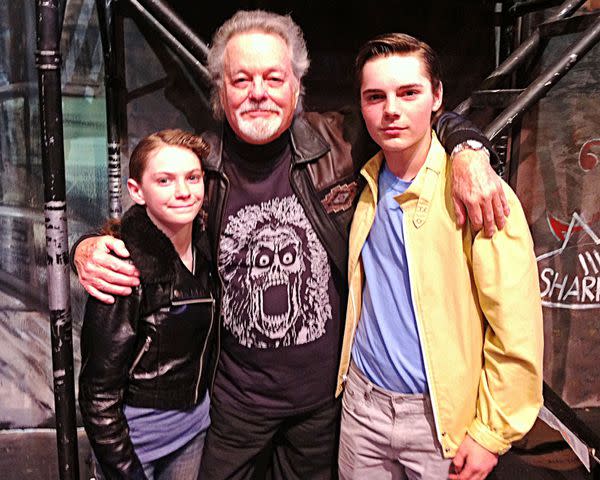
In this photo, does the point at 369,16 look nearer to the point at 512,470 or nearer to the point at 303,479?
the point at 303,479

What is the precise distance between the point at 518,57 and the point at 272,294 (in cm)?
169

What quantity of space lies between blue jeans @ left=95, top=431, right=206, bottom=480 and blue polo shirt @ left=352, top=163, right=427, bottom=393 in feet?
2.25

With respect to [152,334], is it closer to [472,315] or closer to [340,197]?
Result: [340,197]

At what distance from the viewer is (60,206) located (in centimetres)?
161

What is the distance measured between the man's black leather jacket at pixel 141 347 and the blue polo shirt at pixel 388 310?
22.4 inches

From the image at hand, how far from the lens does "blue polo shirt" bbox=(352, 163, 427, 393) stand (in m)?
1.65

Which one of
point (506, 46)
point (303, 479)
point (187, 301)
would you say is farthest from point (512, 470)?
point (506, 46)


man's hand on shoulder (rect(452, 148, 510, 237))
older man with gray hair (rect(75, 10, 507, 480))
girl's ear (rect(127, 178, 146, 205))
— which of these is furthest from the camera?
older man with gray hair (rect(75, 10, 507, 480))

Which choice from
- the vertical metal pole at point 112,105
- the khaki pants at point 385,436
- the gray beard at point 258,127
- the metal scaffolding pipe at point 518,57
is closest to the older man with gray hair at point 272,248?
the gray beard at point 258,127

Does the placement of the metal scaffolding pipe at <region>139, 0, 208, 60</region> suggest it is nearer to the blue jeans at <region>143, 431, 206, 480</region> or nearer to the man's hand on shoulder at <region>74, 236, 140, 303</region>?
the man's hand on shoulder at <region>74, 236, 140, 303</region>

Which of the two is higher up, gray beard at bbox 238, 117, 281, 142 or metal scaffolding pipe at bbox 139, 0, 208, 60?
metal scaffolding pipe at bbox 139, 0, 208, 60

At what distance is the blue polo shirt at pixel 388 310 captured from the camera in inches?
65.0

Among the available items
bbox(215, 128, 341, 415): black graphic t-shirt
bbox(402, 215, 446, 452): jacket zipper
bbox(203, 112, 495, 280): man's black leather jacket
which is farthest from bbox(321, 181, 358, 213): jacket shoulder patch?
Answer: bbox(402, 215, 446, 452): jacket zipper

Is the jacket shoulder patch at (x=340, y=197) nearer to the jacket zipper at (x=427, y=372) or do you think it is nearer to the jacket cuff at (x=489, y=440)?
the jacket zipper at (x=427, y=372)
